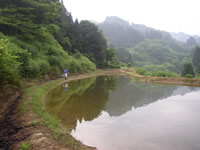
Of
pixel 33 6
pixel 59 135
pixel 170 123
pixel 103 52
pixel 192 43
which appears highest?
pixel 192 43

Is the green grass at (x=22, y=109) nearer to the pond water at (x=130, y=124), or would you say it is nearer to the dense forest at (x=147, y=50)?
the pond water at (x=130, y=124)

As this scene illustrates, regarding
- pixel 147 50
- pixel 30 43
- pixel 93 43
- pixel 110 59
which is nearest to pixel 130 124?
pixel 30 43

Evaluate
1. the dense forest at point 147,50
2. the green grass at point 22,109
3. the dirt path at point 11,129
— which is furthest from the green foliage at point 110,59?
the dirt path at point 11,129

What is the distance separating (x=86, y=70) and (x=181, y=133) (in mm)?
22033

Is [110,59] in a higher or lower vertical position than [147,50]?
lower

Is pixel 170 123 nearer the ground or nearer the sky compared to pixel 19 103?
nearer the ground

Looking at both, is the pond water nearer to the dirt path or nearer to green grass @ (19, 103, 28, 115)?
green grass @ (19, 103, 28, 115)

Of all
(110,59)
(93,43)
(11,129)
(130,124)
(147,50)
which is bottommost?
(130,124)

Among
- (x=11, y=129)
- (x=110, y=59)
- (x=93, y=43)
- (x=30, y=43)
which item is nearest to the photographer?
(x=11, y=129)

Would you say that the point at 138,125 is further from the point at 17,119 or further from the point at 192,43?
the point at 192,43

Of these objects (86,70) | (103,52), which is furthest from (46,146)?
(103,52)

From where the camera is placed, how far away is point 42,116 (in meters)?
5.40

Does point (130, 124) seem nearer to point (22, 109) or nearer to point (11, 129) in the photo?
point (11, 129)

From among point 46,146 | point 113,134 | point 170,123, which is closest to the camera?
point 46,146
